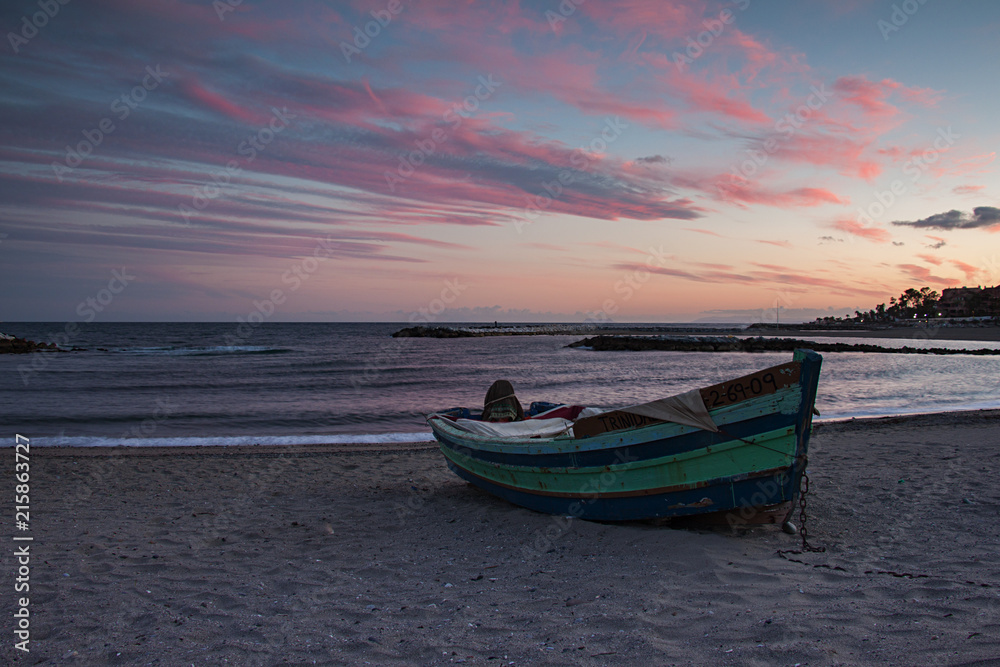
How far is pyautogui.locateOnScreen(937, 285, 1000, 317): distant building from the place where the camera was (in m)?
132

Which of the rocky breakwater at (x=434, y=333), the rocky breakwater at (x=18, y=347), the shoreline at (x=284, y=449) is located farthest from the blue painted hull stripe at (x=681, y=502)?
the rocky breakwater at (x=434, y=333)

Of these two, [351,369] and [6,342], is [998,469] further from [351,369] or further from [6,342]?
[6,342]

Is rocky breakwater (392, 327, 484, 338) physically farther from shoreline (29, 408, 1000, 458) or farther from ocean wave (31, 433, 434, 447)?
shoreline (29, 408, 1000, 458)

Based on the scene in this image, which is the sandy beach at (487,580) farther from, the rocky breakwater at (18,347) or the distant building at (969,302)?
the distant building at (969,302)

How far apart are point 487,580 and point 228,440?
35.5 feet

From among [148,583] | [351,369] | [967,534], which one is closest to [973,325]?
[351,369]

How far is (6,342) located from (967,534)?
66711 mm

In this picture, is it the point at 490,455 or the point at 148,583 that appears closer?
the point at 148,583

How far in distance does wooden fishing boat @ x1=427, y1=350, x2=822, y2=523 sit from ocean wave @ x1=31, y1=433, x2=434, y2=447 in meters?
7.82

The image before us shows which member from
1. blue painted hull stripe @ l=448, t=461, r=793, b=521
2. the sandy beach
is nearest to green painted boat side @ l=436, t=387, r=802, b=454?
blue painted hull stripe @ l=448, t=461, r=793, b=521

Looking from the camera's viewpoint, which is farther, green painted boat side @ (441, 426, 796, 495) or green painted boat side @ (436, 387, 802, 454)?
green painted boat side @ (441, 426, 796, 495)

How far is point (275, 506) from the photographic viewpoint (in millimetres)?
8148

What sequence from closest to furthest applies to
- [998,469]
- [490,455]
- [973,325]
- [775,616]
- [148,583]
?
[775,616], [148,583], [490,455], [998,469], [973,325]

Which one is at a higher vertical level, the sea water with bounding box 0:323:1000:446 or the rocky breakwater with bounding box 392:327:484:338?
the rocky breakwater with bounding box 392:327:484:338
